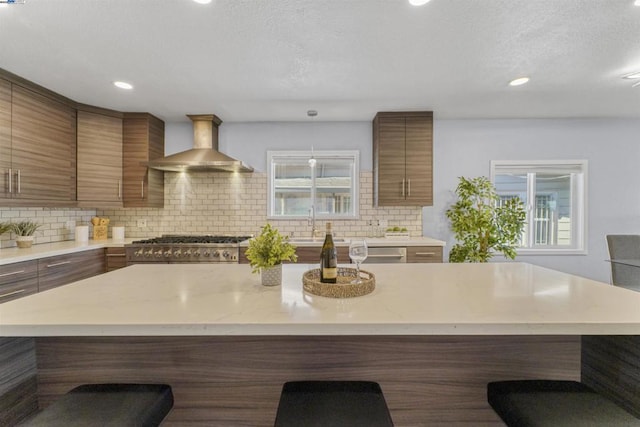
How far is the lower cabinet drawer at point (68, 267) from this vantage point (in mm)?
2568

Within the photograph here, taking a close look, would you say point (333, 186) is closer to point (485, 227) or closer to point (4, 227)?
point (485, 227)

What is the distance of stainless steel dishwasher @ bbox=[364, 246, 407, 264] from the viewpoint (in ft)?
10.6

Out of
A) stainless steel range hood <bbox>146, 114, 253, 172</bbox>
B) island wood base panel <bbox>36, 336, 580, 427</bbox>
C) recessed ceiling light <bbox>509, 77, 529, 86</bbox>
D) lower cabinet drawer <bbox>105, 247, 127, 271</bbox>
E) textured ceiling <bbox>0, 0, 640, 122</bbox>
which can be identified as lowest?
island wood base panel <bbox>36, 336, 580, 427</bbox>

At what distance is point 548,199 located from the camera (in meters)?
4.02

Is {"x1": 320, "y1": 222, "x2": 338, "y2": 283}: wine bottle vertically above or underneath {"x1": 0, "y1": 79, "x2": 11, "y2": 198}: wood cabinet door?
underneath

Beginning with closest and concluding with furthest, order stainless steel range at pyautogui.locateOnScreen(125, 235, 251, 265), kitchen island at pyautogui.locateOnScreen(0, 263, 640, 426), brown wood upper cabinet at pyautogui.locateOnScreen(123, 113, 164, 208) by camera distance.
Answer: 1. kitchen island at pyautogui.locateOnScreen(0, 263, 640, 426)
2. stainless steel range at pyautogui.locateOnScreen(125, 235, 251, 265)
3. brown wood upper cabinet at pyautogui.locateOnScreen(123, 113, 164, 208)

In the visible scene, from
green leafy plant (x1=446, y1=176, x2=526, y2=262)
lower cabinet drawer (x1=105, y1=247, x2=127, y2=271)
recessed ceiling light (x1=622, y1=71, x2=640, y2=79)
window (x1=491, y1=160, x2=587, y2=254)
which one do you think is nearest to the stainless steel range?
lower cabinet drawer (x1=105, y1=247, x2=127, y2=271)

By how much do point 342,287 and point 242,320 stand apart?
45 centimetres

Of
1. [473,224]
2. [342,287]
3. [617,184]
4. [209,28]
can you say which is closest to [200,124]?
[209,28]

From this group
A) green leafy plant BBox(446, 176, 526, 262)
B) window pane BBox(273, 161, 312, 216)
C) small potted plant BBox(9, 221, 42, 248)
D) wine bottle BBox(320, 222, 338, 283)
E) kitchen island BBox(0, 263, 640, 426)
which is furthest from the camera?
window pane BBox(273, 161, 312, 216)

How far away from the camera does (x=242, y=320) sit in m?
0.98

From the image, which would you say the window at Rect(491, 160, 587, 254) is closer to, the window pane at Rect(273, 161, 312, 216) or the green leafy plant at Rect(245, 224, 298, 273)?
the window pane at Rect(273, 161, 312, 216)

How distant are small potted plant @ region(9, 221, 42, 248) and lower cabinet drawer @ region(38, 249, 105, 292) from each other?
459mm

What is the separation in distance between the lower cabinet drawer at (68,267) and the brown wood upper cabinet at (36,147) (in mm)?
607
